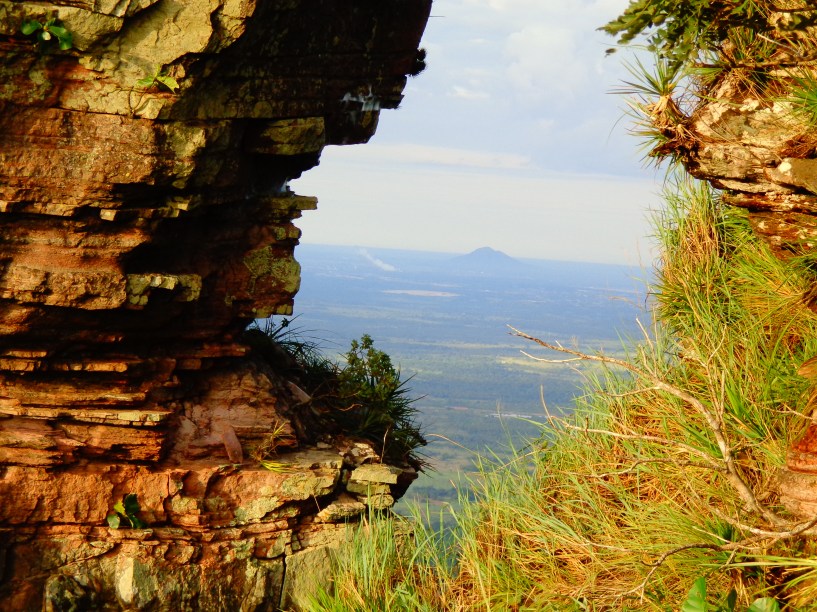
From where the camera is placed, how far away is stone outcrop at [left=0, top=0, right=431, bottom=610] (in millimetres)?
6652

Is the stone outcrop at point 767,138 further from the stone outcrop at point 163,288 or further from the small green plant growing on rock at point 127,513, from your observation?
the small green plant growing on rock at point 127,513

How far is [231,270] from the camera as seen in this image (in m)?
7.86

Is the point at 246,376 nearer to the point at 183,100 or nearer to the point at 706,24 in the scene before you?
the point at 183,100

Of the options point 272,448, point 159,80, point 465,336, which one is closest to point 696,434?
point 272,448

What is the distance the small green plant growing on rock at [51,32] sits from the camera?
634 centimetres

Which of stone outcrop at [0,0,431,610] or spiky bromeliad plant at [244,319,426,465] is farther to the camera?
spiky bromeliad plant at [244,319,426,465]

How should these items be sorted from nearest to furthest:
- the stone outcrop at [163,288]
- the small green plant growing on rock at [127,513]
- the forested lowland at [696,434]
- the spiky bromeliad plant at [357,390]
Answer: the forested lowland at [696,434]
the stone outcrop at [163,288]
the small green plant growing on rock at [127,513]
the spiky bromeliad plant at [357,390]

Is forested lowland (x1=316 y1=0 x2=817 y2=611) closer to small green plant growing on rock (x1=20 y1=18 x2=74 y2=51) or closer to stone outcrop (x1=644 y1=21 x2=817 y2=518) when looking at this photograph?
stone outcrop (x1=644 y1=21 x2=817 y2=518)

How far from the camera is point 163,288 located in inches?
279

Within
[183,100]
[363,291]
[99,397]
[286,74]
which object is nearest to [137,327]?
[99,397]

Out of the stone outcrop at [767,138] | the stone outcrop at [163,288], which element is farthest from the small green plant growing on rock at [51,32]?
the stone outcrop at [767,138]

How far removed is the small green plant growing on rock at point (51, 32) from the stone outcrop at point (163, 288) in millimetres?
53

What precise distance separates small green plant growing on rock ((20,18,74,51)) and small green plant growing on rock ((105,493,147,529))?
11.3ft

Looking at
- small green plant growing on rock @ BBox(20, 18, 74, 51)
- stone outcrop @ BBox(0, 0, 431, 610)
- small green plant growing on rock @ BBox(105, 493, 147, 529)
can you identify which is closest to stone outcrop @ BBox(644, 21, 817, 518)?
stone outcrop @ BBox(0, 0, 431, 610)
